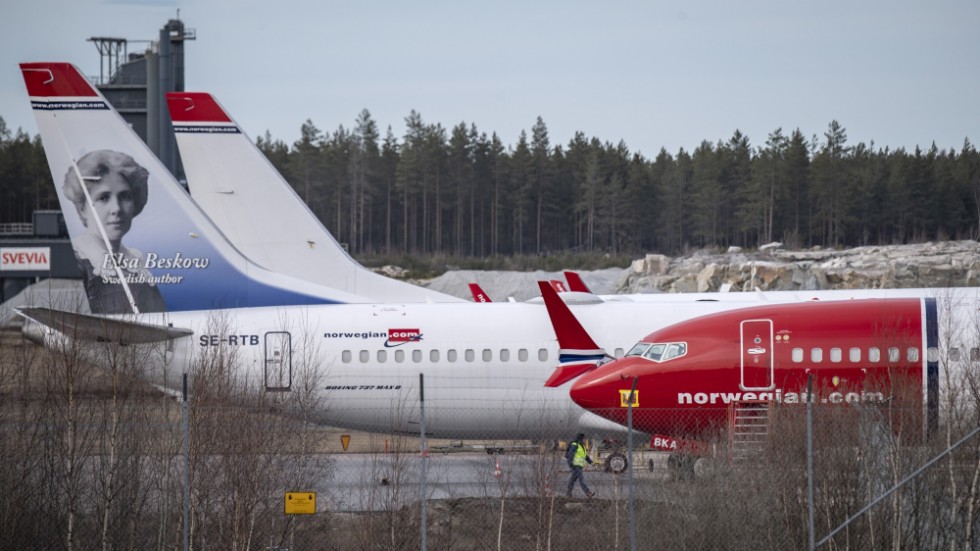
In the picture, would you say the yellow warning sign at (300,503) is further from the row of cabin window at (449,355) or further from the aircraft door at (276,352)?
the row of cabin window at (449,355)

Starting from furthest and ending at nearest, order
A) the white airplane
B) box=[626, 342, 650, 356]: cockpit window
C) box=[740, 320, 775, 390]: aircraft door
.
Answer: the white airplane
box=[626, 342, 650, 356]: cockpit window
box=[740, 320, 775, 390]: aircraft door

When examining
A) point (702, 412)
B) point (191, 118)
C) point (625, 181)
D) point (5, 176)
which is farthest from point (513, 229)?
point (702, 412)

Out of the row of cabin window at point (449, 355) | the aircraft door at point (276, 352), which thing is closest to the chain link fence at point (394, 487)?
the aircraft door at point (276, 352)

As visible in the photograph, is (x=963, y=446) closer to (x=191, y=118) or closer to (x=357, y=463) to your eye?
(x=357, y=463)

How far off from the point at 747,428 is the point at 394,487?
776 centimetres

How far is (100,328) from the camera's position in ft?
78.8

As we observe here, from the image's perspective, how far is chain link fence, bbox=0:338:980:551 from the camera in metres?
16.7

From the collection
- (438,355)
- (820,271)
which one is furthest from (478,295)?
(820,271)

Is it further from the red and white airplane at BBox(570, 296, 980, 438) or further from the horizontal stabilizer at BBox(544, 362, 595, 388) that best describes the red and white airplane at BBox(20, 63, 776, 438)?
the red and white airplane at BBox(570, 296, 980, 438)

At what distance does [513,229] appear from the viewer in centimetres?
11819

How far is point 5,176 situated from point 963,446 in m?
117

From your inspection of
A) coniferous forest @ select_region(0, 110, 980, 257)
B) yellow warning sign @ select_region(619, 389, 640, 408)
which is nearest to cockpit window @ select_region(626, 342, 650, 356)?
yellow warning sign @ select_region(619, 389, 640, 408)

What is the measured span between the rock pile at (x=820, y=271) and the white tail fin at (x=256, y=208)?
27700 mm

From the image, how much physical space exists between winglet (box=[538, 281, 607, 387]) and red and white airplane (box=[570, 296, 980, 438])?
7.95ft
